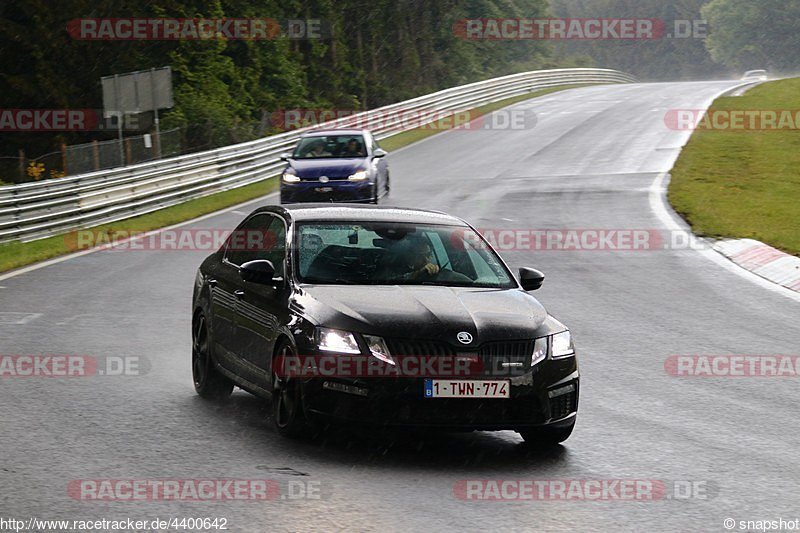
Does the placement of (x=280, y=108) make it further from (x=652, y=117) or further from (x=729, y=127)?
(x=729, y=127)

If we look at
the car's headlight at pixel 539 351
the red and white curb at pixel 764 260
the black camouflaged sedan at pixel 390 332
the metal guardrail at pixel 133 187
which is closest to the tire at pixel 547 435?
the black camouflaged sedan at pixel 390 332

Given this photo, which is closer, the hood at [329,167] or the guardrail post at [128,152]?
the hood at [329,167]

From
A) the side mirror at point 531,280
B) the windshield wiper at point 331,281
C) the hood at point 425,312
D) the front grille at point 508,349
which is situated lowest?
the front grille at point 508,349

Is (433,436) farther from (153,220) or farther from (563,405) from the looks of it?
(153,220)

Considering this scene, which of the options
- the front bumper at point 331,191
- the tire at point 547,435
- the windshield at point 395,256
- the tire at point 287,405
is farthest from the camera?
the front bumper at point 331,191

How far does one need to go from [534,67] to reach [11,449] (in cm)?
8149

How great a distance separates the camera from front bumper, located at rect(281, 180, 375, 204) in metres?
25.1

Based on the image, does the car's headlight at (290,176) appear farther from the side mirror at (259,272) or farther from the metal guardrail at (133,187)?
the side mirror at (259,272)

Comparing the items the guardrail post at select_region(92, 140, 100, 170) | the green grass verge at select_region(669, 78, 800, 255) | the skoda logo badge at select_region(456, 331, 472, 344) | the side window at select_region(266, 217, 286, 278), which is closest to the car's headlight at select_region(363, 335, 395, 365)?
the skoda logo badge at select_region(456, 331, 472, 344)

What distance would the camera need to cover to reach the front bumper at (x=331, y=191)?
25.1 m

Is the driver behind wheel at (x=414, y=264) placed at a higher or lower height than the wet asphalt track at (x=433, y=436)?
higher

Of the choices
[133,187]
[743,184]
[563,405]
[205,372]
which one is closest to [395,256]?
[563,405]

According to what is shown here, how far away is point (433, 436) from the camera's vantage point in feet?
27.9

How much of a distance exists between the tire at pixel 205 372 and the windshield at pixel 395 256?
1276 mm
